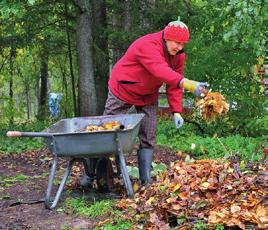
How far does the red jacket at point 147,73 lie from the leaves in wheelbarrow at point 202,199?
0.92 meters

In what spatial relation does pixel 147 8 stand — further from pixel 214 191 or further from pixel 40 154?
pixel 214 191

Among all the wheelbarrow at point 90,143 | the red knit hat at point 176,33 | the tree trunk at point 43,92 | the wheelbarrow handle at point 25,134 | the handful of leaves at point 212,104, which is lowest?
the tree trunk at point 43,92

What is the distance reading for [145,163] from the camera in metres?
5.79

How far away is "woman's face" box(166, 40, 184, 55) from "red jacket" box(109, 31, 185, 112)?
0.06m

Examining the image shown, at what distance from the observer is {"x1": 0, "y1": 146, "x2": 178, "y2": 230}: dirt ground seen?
15.4 ft

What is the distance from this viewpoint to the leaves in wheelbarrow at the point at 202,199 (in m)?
3.90

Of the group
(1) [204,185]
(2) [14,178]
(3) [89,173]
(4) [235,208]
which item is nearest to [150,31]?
(2) [14,178]

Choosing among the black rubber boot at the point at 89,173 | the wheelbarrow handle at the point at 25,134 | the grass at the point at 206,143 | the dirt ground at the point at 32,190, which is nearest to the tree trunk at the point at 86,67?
the grass at the point at 206,143

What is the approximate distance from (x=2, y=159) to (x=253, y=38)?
467 cm

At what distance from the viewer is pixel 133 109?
239 inches

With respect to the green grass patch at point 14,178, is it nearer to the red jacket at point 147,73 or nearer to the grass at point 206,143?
the red jacket at point 147,73

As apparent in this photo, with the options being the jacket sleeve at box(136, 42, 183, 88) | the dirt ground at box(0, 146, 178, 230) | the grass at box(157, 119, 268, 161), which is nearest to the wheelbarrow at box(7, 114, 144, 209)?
the dirt ground at box(0, 146, 178, 230)

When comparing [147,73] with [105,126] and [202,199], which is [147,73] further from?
[202,199]

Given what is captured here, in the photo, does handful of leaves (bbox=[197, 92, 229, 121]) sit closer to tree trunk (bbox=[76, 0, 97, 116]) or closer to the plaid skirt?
the plaid skirt
